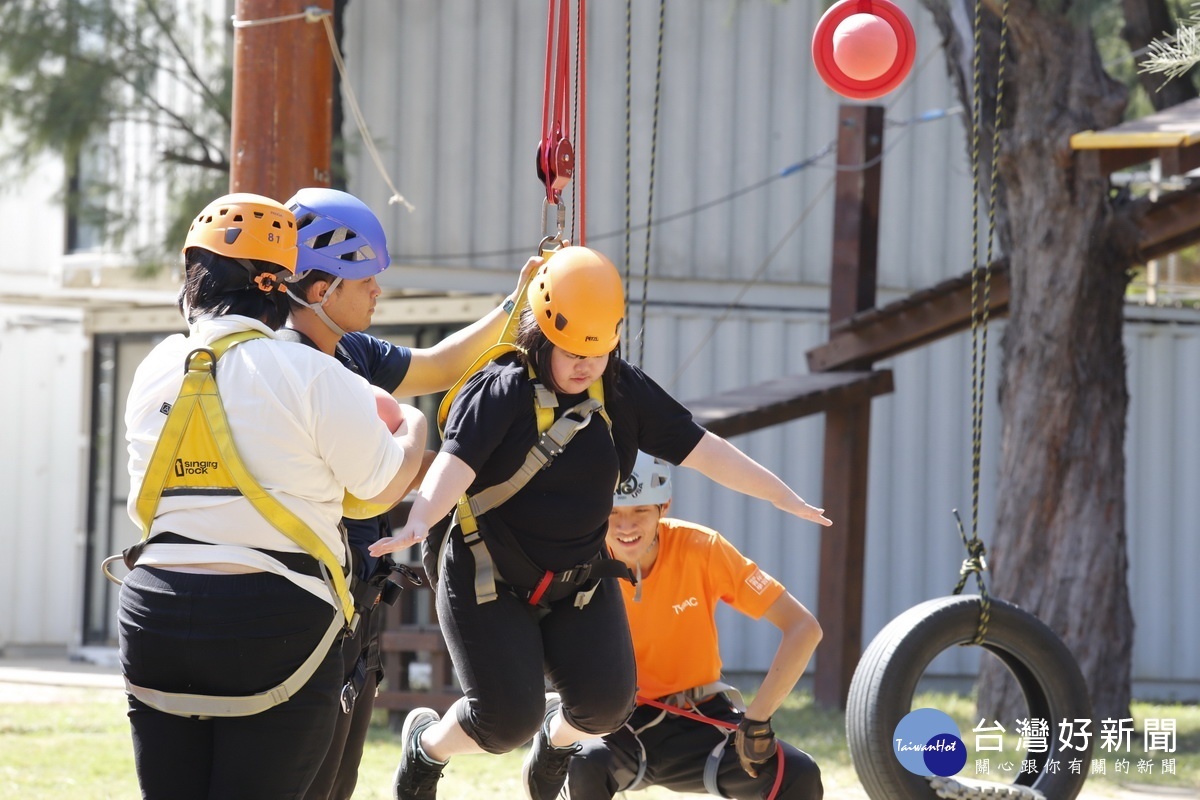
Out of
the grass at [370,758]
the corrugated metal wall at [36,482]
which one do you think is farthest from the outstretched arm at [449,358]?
the corrugated metal wall at [36,482]

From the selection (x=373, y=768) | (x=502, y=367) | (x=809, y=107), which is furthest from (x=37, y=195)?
(x=502, y=367)

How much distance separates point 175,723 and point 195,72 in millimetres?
8781

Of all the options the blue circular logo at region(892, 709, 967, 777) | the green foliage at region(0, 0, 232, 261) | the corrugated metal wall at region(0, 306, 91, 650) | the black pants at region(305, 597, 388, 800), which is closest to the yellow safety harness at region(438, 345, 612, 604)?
the black pants at region(305, 597, 388, 800)

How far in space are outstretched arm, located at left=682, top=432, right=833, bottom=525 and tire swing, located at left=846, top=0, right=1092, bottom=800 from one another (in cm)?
61

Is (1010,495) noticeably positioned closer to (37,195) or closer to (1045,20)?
(1045,20)

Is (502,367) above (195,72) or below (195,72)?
below

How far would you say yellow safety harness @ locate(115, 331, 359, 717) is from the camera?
3.21 m

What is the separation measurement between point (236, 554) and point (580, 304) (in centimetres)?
121

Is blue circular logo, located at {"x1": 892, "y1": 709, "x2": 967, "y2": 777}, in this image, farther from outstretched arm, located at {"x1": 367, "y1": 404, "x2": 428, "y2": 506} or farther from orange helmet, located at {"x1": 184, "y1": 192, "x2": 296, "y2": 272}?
orange helmet, located at {"x1": 184, "y1": 192, "x2": 296, "y2": 272}

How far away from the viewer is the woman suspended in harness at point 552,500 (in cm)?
404

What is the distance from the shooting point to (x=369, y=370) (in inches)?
174

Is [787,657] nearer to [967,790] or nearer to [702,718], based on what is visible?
[702,718]

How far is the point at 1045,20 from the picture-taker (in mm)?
8750

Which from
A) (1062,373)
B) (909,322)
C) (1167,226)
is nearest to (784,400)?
(909,322)
